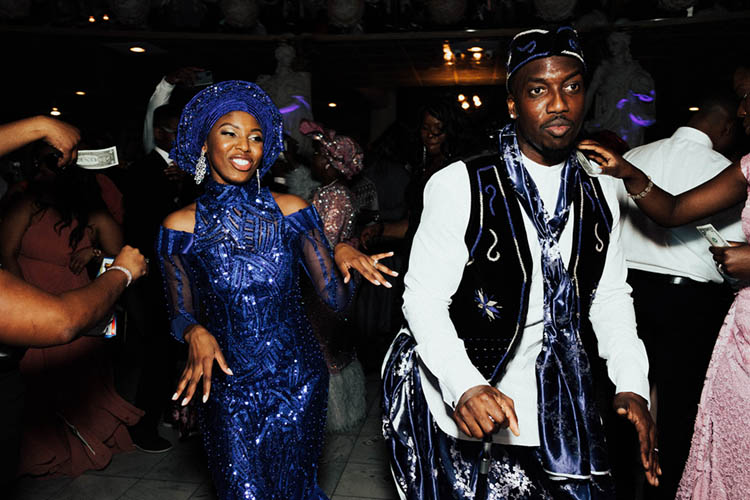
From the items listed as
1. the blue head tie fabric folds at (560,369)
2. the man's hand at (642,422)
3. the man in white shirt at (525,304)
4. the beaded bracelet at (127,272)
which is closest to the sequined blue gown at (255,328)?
the beaded bracelet at (127,272)

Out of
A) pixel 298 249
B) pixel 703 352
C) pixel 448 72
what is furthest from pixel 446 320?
pixel 448 72

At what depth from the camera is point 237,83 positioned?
2389 mm

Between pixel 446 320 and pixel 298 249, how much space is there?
951 mm

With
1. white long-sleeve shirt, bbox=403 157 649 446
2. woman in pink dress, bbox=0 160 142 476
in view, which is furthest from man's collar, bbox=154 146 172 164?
white long-sleeve shirt, bbox=403 157 649 446

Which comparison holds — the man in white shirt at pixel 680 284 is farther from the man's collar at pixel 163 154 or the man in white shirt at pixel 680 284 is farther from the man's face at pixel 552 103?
the man's collar at pixel 163 154

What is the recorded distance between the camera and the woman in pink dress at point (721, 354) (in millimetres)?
2055

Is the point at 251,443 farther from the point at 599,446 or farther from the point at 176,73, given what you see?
the point at 176,73

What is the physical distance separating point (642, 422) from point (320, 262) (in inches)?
52.7

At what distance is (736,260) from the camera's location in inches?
80.8

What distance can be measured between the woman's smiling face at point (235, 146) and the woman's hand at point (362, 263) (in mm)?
490

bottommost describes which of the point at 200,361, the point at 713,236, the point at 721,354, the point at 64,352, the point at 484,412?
the point at 64,352

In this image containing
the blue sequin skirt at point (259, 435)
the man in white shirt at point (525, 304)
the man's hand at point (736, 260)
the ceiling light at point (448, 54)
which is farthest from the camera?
the ceiling light at point (448, 54)

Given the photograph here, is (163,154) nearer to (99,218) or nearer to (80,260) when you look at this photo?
(99,218)

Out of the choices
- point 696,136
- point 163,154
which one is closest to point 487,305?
point 696,136
